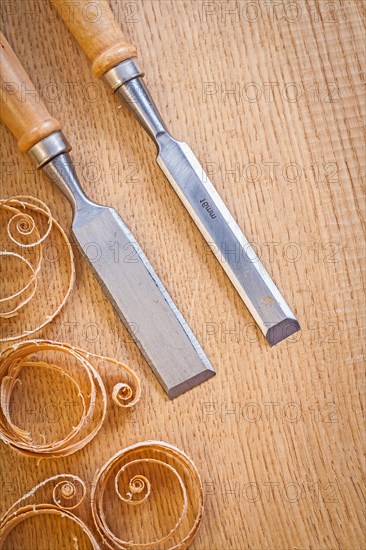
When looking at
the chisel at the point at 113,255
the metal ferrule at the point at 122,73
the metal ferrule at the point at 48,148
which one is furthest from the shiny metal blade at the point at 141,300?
the metal ferrule at the point at 122,73

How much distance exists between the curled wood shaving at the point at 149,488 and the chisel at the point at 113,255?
5.2 inches

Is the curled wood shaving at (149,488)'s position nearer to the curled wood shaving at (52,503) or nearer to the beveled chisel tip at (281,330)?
the curled wood shaving at (52,503)

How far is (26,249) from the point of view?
1.49 meters

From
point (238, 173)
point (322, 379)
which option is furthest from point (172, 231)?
point (322, 379)

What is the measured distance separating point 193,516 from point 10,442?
1.27ft

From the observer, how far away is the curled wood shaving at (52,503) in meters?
1.41

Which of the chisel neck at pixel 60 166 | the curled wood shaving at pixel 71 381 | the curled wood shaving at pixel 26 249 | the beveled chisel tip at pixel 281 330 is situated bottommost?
the beveled chisel tip at pixel 281 330

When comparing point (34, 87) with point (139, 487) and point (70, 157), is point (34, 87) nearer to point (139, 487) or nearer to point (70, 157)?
point (70, 157)

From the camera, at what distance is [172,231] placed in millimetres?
1490

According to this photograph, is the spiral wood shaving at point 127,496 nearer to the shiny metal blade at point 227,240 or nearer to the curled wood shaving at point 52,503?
the curled wood shaving at point 52,503

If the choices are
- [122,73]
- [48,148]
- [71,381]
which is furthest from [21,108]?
[71,381]

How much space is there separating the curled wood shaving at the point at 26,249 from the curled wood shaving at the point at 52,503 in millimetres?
299

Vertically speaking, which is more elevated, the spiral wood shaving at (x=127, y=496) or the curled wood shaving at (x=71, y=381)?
the curled wood shaving at (x=71, y=381)

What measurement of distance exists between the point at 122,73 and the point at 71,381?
2.04ft
